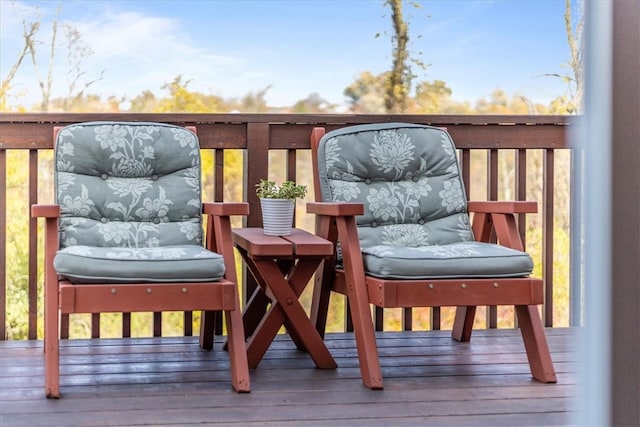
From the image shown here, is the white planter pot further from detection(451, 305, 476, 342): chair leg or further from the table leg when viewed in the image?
detection(451, 305, 476, 342): chair leg

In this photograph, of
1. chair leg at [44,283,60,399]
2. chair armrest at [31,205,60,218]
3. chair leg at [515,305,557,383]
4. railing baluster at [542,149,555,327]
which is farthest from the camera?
railing baluster at [542,149,555,327]

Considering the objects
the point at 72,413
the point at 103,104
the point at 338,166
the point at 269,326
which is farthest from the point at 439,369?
the point at 103,104

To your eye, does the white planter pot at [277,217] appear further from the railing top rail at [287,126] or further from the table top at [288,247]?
the railing top rail at [287,126]

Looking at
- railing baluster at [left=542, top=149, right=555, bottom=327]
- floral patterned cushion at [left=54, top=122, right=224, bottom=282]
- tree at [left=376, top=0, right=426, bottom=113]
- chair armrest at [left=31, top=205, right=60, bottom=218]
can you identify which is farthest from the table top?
tree at [left=376, top=0, right=426, bottom=113]

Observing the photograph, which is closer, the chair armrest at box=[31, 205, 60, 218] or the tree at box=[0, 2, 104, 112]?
the chair armrest at box=[31, 205, 60, 218]

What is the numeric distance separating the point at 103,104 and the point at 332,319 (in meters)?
3.07

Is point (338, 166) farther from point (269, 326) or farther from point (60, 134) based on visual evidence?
point (60, 134)

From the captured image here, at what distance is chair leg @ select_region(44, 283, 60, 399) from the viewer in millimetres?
2334

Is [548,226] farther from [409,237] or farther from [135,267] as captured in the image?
[135,267]

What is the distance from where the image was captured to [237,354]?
2506 millimetres

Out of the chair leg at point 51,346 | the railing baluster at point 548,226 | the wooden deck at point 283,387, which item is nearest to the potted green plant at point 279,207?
the wooden deck at point 283,387

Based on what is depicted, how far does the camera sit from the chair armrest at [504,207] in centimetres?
283

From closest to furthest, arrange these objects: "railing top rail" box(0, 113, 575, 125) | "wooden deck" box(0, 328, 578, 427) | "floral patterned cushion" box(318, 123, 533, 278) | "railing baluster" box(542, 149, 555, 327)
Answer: "wooden deck" box(0, 328, 578, 427)
"floral patterned cushion" box(318, 123, 533, 278)
"railing top rail" box(0, 113, 575, 125)
"railing baluster" box(542, 149, 555, 327)

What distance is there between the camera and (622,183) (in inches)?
28.1
